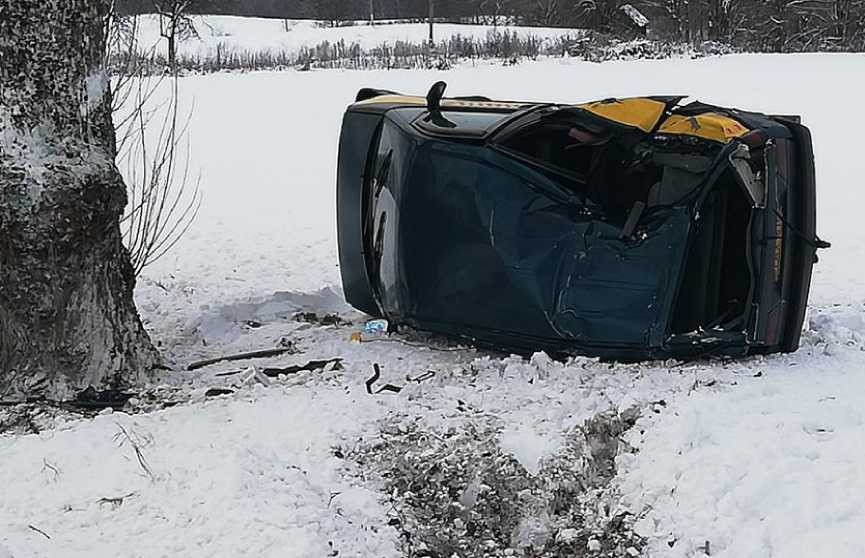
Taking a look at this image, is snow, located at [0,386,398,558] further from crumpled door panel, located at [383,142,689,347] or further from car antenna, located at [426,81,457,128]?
car antenna, located at [426,81,457,128]

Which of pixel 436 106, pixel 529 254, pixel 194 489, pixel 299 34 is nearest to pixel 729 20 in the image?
pixel 299 34

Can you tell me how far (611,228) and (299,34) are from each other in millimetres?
42634

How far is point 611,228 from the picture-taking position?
4.21m

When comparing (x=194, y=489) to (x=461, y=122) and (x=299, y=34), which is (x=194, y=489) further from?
(x=299, y=34)

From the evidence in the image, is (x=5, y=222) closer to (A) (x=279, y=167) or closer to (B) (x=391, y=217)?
(B) (x=391, y=217)

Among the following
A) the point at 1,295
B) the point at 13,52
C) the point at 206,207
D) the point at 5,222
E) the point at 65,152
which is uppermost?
the point at 13,52

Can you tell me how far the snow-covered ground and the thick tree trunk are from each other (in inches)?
1192

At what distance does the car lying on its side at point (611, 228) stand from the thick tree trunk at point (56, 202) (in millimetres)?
1387

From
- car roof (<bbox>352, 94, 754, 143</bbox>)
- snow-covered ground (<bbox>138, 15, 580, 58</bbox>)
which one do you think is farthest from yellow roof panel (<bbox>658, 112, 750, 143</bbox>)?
A: snow-covered ground (<bbox>138, 15, 580, 58</bbox>)

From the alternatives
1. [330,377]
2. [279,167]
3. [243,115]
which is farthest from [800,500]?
[243,115]

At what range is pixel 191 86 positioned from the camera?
63.8ft

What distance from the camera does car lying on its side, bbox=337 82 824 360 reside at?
159 inches

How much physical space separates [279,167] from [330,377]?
7.98m

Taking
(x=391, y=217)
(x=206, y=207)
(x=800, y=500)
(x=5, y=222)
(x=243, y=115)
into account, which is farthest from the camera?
(x=243, y=115)
